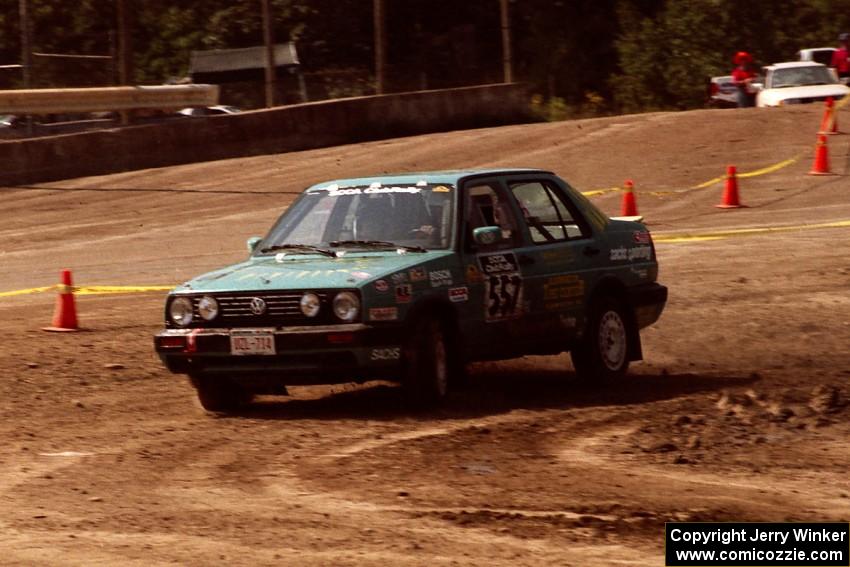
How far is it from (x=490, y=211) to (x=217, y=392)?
218 cm

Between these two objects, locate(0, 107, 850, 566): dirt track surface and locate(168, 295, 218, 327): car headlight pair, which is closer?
locate(0, 107, 850, 566): dirt track surface

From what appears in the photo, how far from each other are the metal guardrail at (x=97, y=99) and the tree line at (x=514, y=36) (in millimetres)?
18949

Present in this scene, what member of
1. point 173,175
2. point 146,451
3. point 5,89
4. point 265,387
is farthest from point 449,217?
point 5,89

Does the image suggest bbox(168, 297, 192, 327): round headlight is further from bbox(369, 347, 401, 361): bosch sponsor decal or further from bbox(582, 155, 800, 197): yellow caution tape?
bbox(582, 155, 800, 197): yellow caution tape

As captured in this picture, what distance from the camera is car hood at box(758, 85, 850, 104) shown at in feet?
120

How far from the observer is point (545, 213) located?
438 inches

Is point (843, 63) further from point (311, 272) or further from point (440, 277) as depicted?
point (311, 272)

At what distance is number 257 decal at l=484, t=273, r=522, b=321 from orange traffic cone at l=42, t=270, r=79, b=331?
4895 millimetres

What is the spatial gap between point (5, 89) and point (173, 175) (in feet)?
12.5

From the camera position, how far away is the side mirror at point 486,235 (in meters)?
10.0

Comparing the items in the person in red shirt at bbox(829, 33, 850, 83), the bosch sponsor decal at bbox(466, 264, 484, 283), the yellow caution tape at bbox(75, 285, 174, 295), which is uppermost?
the person in red shirt at bbox(829, 33, 850, 83)

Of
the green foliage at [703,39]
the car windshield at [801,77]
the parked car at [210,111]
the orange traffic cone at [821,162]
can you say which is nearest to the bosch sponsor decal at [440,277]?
the orange traffic cone at [821,162]

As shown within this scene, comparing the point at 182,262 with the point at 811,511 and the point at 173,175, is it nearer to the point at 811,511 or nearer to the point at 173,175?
the point at 173,175

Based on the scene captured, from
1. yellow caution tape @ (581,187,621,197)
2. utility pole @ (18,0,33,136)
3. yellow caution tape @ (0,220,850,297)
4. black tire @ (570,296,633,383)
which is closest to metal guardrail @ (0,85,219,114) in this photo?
utility pole @ (18,0,33,136)
